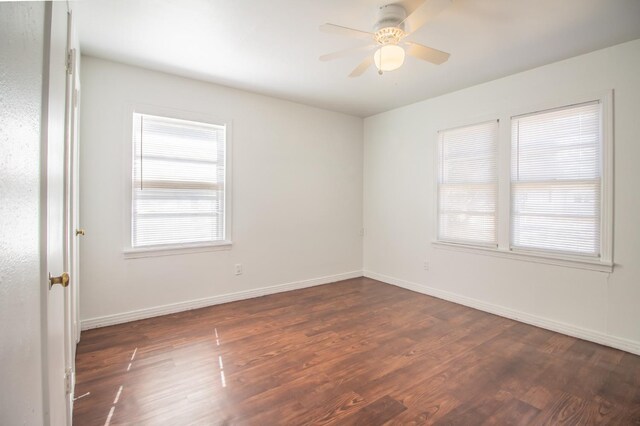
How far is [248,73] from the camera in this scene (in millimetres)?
3293

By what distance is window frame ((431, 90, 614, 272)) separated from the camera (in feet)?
8.87

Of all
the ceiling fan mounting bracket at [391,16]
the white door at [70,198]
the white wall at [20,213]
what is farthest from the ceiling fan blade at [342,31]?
the white wall at [20,213]

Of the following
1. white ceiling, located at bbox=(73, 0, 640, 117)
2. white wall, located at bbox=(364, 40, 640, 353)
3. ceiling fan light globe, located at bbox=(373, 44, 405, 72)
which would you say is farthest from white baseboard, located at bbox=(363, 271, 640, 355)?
ceiling fan light globe, located at bbox=(373, 44, 405, 72)

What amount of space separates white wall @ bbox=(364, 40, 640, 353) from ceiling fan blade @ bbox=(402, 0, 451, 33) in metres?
1.96

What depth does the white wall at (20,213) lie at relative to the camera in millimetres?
500

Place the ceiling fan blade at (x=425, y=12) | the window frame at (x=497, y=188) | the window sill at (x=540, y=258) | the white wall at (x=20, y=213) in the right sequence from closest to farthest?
the white wall at (x=20, y=213), the ceiling fan blade at (x=425, y=12), the window sill at (x=540, y=258), the window frame at (x=497, y=188)

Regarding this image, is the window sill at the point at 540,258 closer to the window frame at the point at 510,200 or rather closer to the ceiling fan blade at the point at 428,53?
the window frame at the point at 510,200

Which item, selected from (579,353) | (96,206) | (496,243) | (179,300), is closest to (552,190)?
(496,243)

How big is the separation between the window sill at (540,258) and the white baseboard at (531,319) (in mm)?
568

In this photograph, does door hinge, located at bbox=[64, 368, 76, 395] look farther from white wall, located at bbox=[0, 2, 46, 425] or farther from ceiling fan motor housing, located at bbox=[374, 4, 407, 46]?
ceiling fan motor housing, located at bbox=[374, 4, 407, 46]

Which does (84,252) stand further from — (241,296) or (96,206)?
(241,296)

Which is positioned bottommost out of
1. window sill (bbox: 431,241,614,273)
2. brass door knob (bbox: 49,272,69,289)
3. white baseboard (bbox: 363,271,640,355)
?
white baseboard (bbox: 363,271,640,355)

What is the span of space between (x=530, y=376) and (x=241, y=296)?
2.99 meters

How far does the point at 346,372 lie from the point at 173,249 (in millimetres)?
2262
